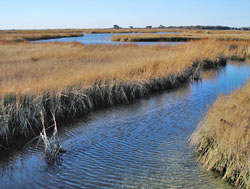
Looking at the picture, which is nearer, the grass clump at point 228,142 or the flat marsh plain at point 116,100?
the grass clump at point 228,142

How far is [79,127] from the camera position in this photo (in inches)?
287

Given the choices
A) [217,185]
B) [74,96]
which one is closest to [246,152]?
[217,185]

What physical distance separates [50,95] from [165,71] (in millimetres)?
6064

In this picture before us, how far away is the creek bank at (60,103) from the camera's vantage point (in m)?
6.40

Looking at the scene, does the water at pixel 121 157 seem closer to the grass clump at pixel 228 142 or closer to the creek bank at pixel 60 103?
the grass clump at pixel 228 142

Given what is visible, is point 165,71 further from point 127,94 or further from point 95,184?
point 95,184

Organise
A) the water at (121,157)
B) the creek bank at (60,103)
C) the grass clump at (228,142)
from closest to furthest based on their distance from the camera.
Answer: the grass clump at (228,142) < the water at (121,157) < the creek bank at (60,103)

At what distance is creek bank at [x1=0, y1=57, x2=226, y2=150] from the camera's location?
640 cm

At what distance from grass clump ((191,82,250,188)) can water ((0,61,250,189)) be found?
0.22 m

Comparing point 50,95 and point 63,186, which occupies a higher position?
point 50,95

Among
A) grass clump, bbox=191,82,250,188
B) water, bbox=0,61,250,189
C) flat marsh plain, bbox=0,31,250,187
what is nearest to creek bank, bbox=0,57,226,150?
flat marsh plain, bbox=0,31,250,187

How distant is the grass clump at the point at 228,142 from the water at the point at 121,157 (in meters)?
0.22

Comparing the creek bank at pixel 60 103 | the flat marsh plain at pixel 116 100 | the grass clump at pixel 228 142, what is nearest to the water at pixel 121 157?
the grass clump at pixel 228 142

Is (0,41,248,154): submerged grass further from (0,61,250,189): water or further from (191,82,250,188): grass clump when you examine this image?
(191,82,250,188): grass clump
